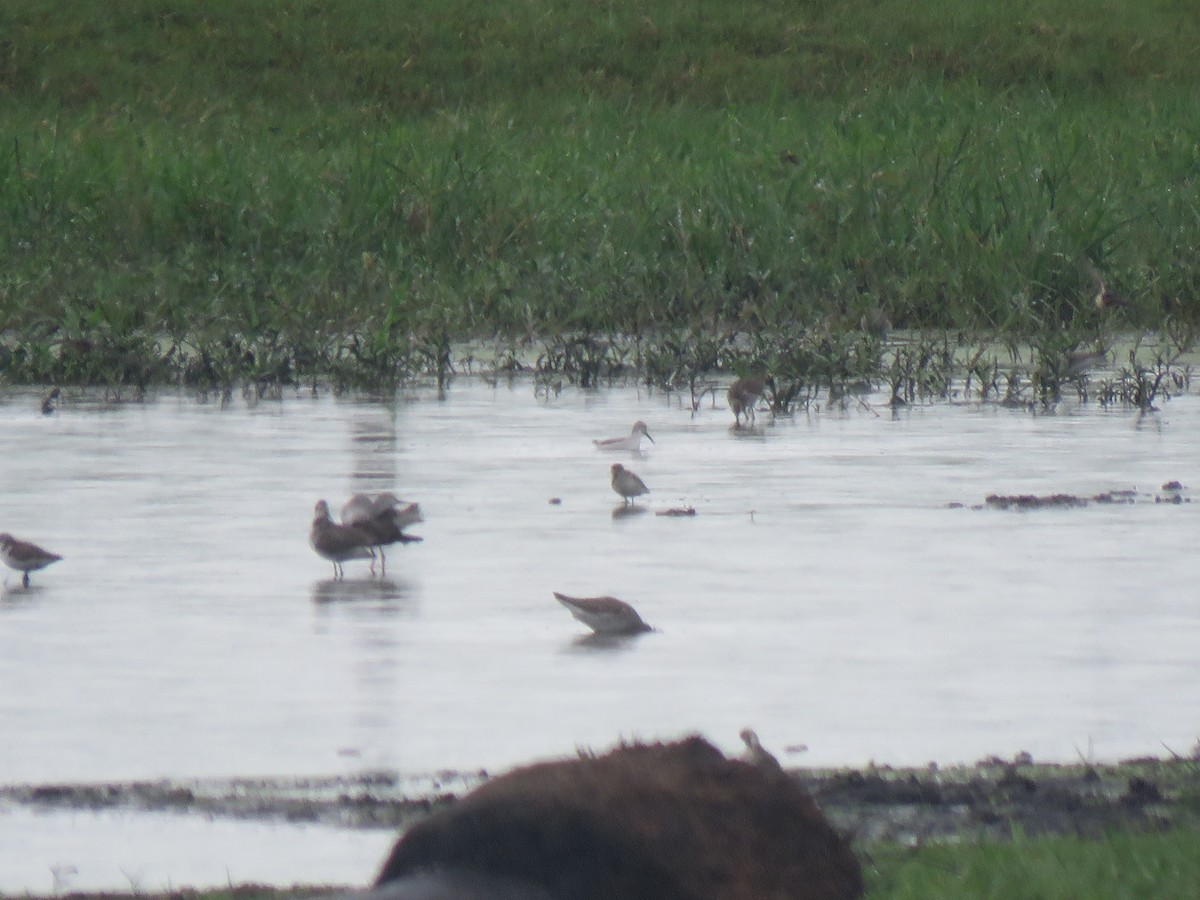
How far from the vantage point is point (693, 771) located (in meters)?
4.10

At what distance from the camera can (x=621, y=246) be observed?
59.7 ft

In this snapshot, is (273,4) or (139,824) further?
(273,4)

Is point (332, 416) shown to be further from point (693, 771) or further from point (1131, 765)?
point (693, 771)

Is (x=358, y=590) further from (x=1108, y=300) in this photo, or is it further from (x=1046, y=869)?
(x=1108, y=300)

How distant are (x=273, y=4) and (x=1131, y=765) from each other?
102 ft

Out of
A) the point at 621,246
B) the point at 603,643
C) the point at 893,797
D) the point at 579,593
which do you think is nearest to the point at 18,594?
the point at 579,593

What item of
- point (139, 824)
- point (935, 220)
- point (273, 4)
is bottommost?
point (139, 824)

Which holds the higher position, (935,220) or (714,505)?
(935,220)

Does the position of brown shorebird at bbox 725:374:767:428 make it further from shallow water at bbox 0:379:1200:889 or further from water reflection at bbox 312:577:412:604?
water reflection at bbox 312:577:412:604

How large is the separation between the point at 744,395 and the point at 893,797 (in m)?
6.98

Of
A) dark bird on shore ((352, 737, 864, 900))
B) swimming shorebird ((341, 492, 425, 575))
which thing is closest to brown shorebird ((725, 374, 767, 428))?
swimming shorebird ((341, 492, 425, 575))

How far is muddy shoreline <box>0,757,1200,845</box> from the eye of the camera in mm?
5266

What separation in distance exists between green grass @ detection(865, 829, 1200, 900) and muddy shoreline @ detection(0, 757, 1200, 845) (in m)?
0.19

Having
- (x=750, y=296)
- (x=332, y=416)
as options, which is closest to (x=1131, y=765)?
(x=332, y=416)
